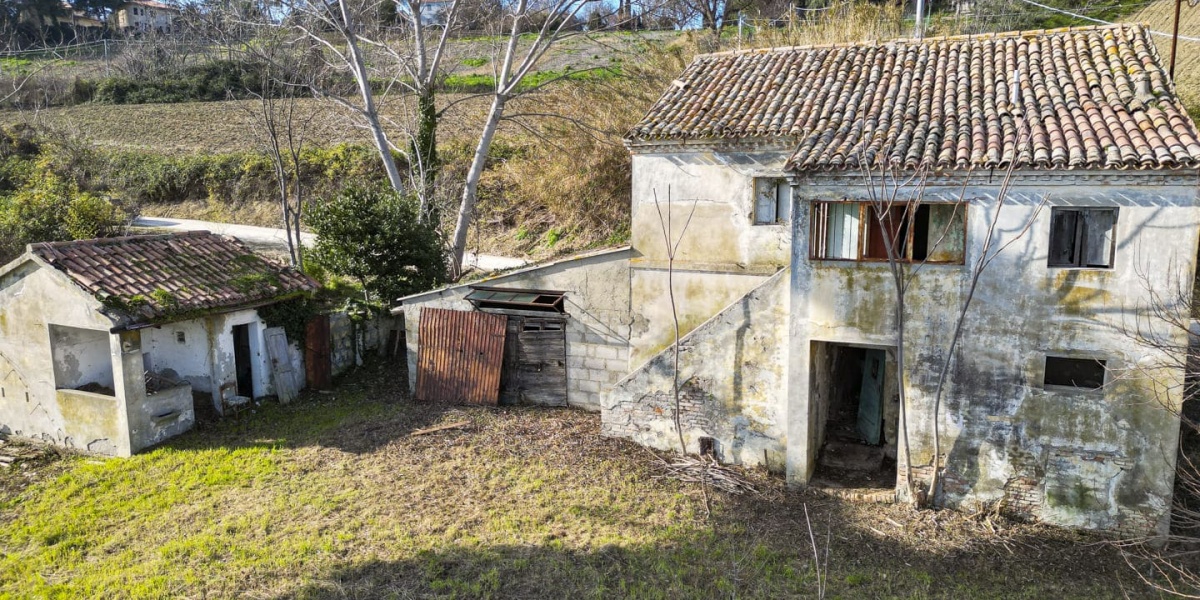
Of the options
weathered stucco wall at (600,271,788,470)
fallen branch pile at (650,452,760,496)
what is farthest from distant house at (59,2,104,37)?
fallen branch pile at (650,452,760,496)

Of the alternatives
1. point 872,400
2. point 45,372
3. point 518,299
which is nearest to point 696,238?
point 518,299

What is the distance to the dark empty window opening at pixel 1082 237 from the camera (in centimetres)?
1066

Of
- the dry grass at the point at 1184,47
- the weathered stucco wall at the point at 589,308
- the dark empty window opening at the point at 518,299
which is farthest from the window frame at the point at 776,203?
the dry grass at the point at 1184,47

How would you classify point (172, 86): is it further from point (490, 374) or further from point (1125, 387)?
point (1125, 387)

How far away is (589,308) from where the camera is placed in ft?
51.6

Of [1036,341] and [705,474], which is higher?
[1036,341]

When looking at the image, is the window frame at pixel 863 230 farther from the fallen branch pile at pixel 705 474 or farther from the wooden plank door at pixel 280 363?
the wooden plank door at pixel 280 363

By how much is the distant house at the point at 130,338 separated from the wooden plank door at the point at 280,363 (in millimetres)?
31

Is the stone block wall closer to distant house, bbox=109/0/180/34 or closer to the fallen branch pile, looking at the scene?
the fallen branch pile

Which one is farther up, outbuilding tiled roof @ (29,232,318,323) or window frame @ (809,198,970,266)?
window frame @ (809,198,970,266)

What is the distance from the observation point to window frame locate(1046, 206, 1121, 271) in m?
10.5

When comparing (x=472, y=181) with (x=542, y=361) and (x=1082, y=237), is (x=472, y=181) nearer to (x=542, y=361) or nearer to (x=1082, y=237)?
(x=542, y=361)

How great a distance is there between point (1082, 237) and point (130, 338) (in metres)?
16.2

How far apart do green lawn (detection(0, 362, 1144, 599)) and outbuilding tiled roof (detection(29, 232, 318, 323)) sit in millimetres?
2817
